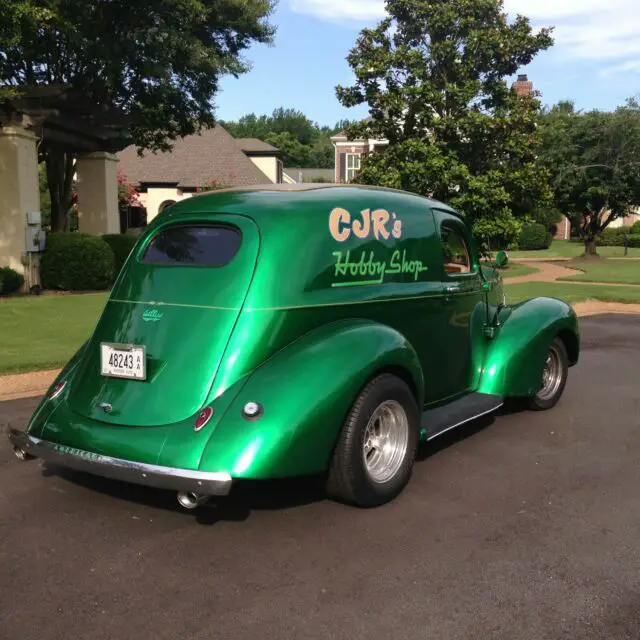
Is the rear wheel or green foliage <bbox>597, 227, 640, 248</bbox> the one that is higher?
green foliage <bbox>597, 227, 640, 248</bbox>

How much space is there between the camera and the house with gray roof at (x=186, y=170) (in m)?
39.4

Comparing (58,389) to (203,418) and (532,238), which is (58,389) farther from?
(532,238)

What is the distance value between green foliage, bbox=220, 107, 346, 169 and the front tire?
74.6 m

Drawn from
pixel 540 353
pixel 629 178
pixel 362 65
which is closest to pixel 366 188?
pixel 540 353

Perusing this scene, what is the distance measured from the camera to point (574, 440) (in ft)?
18.8

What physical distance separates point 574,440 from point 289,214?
10.1ft

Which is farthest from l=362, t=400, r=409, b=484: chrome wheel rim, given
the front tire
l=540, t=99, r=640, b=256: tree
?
l=540, t=99, r=640, b=256: tree

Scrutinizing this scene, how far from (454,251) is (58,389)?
3271mm

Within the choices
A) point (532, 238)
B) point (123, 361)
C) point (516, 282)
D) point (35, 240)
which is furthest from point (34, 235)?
point (532, 238)

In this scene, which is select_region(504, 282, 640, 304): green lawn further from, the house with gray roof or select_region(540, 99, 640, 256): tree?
the house with gray roof

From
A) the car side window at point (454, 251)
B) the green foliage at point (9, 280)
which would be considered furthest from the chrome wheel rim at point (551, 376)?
the green foliage at point (9, 280)

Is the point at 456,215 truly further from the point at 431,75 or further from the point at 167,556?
the point at 431,75

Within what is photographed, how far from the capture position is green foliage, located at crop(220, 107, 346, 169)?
307 ft

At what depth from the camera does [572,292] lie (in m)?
16.8
